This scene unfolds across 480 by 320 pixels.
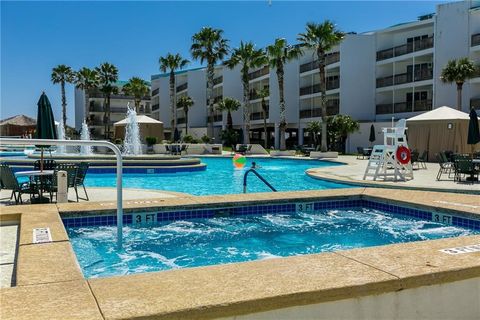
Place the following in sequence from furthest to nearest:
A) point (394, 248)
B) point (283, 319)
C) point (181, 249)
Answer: point (181, 249) < point (394, 248) < point (283, 319)

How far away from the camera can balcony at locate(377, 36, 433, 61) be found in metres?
35.2

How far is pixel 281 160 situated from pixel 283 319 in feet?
93.6

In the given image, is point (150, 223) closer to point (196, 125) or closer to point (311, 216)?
point (311, 216)

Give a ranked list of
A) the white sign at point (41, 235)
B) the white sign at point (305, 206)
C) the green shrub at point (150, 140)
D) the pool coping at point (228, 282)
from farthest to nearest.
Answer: the green shrub at point (150, 140), the white sign at point (305, 206), the white sign at point (41, 235), the pool coping at point (228, 282)

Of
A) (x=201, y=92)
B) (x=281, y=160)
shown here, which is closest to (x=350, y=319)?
(x=281, y=160)

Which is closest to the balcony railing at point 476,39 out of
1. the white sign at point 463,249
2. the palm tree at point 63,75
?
the white sign at point 463,249

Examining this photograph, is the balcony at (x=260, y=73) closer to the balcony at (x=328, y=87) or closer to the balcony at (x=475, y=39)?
the balcony at (x=328, y=87)

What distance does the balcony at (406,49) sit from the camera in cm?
3519

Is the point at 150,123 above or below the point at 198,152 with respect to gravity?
above

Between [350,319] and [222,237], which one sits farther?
[222,237]

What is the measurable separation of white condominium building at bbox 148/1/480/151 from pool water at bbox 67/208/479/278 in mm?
27649

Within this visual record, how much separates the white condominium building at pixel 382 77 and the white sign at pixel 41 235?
32436mm

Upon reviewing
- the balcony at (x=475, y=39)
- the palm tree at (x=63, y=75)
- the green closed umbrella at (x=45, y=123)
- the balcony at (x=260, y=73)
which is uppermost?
the palm tree at (x=63, y=75)

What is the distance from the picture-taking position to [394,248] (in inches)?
166
